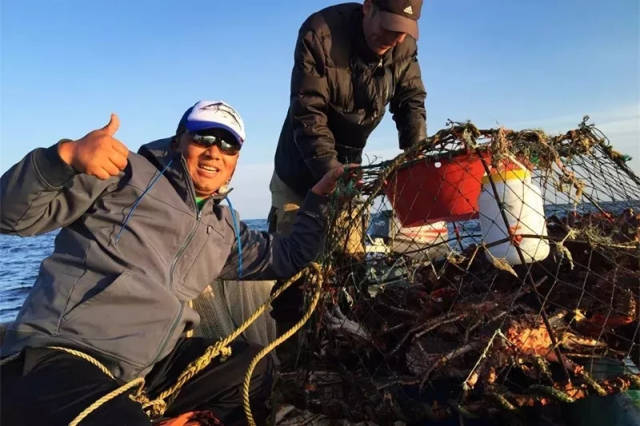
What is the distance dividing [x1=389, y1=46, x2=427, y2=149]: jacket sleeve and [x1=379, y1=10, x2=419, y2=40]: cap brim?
26.1 inches

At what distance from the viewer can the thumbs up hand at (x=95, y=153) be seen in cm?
219

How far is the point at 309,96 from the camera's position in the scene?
12.0 feet

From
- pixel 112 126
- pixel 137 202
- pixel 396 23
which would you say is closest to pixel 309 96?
pixel 396 23

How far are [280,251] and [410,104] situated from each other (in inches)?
67.5

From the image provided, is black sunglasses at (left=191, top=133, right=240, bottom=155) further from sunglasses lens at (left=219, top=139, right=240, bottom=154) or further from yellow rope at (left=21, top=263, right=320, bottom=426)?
yellow rope at (left=21, top=263, right=320, bottom=426)

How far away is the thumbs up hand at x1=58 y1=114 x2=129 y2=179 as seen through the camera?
2.19m

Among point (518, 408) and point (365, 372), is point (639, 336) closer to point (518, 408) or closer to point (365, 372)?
point (518, 408)

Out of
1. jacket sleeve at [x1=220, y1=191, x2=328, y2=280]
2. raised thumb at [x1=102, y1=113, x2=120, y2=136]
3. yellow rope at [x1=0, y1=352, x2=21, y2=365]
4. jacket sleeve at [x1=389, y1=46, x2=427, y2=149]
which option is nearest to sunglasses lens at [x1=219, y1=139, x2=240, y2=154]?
jacket sleeve at [x1=220, y1=191, x2=328, y2=280]

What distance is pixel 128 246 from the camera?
2.57 meters

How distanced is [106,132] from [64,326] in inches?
34.5

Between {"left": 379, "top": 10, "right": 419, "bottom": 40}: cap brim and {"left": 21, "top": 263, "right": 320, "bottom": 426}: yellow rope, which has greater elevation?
{"left": 379, "top": 10, "right": 419, "bottom": 40}: cap brim

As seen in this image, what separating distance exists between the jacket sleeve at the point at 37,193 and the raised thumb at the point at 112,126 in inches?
8.7

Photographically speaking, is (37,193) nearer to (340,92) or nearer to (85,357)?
(85,357)

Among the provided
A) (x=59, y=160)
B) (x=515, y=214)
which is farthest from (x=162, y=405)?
(x=515, y=214)
